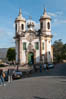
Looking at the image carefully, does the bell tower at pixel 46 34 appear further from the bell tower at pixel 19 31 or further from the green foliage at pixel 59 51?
the green foliage at pixel 59 51

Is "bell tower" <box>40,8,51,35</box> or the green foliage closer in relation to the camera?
"bell tower" <box>40,8,51,35</box>

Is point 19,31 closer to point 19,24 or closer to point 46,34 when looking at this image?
point 19,24

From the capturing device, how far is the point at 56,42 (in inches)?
3447

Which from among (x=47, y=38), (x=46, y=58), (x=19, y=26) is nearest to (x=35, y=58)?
(x=46, y=58)

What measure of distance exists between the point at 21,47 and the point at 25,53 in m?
1.85

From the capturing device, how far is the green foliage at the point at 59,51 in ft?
247

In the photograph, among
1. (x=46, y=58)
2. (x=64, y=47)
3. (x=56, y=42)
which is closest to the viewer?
(x=46, y=58)

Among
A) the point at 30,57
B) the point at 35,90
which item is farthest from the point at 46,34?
the point at 35,90

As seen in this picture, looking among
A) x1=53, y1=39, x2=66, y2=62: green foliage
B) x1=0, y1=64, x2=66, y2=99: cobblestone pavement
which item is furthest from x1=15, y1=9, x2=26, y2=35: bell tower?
x1=0, y1=64, x2=66, y2=99: cobblestone pavement

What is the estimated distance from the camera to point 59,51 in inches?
3167

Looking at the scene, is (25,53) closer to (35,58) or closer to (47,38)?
(35,58)

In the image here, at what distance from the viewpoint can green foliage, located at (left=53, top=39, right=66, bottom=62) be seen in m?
75.3

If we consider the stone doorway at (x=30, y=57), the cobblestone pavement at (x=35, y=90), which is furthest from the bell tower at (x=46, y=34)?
the cobblestone pavement at (x=35, y=90)

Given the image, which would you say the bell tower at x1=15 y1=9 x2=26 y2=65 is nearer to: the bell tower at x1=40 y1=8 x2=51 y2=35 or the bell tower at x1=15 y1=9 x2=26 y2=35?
the bell tower at x1=15 y1=9 x2=26 y2=35
